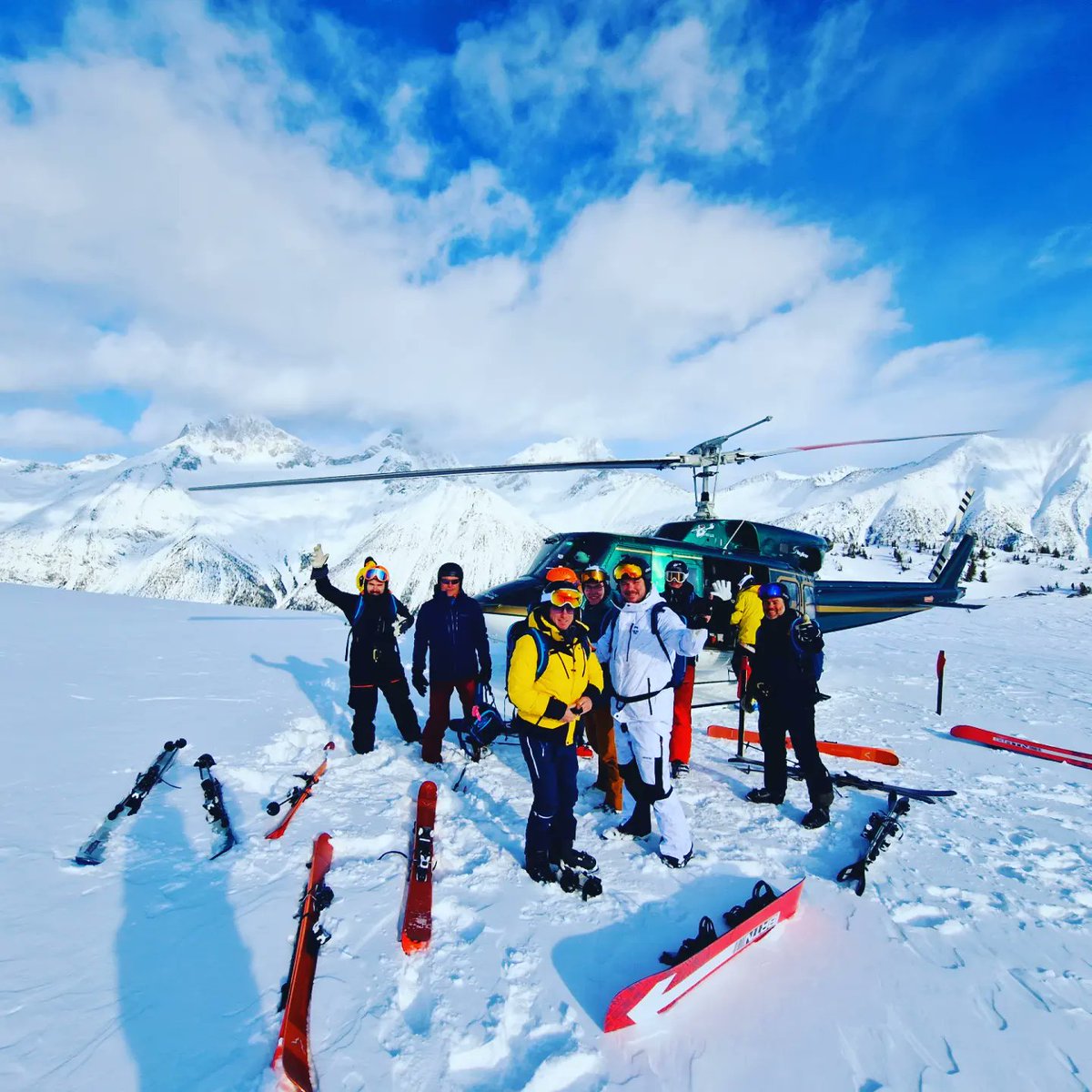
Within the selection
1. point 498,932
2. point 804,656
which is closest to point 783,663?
point 804,656

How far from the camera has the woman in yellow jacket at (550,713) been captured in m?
4.12

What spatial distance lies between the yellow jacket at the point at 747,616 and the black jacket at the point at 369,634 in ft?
14.0

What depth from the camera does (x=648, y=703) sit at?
A: 4527mm

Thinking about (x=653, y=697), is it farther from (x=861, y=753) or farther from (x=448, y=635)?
(x=861, y=753)

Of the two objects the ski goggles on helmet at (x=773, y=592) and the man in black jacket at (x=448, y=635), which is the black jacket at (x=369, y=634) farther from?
the ski goggles on helmet at (x=773, y=592)

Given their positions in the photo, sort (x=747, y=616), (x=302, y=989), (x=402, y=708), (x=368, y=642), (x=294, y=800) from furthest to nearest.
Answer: (x=747, y=616)
(x=402, y=708)
(x=368, y=642)
(x=294, y=800)
(x=302, y=989)


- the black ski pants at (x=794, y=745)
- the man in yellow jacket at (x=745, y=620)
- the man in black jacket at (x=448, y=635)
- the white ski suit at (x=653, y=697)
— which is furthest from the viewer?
the man in yellow jacket at (x=745, y=620)

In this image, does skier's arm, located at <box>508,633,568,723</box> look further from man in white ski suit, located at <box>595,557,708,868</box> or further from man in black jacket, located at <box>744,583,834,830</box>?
man in black jacket, located at <box>744,583,834,830</box>

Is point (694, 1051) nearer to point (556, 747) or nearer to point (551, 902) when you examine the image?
point (551, 902)

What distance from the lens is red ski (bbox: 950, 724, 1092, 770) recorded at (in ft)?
22.6

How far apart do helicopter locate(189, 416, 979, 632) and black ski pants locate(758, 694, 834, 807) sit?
A: 3.54 metres

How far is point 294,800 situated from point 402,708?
1.79 m

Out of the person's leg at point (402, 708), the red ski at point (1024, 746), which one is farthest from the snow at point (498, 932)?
the person's leg at point (402, 708)

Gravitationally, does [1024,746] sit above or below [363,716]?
below
